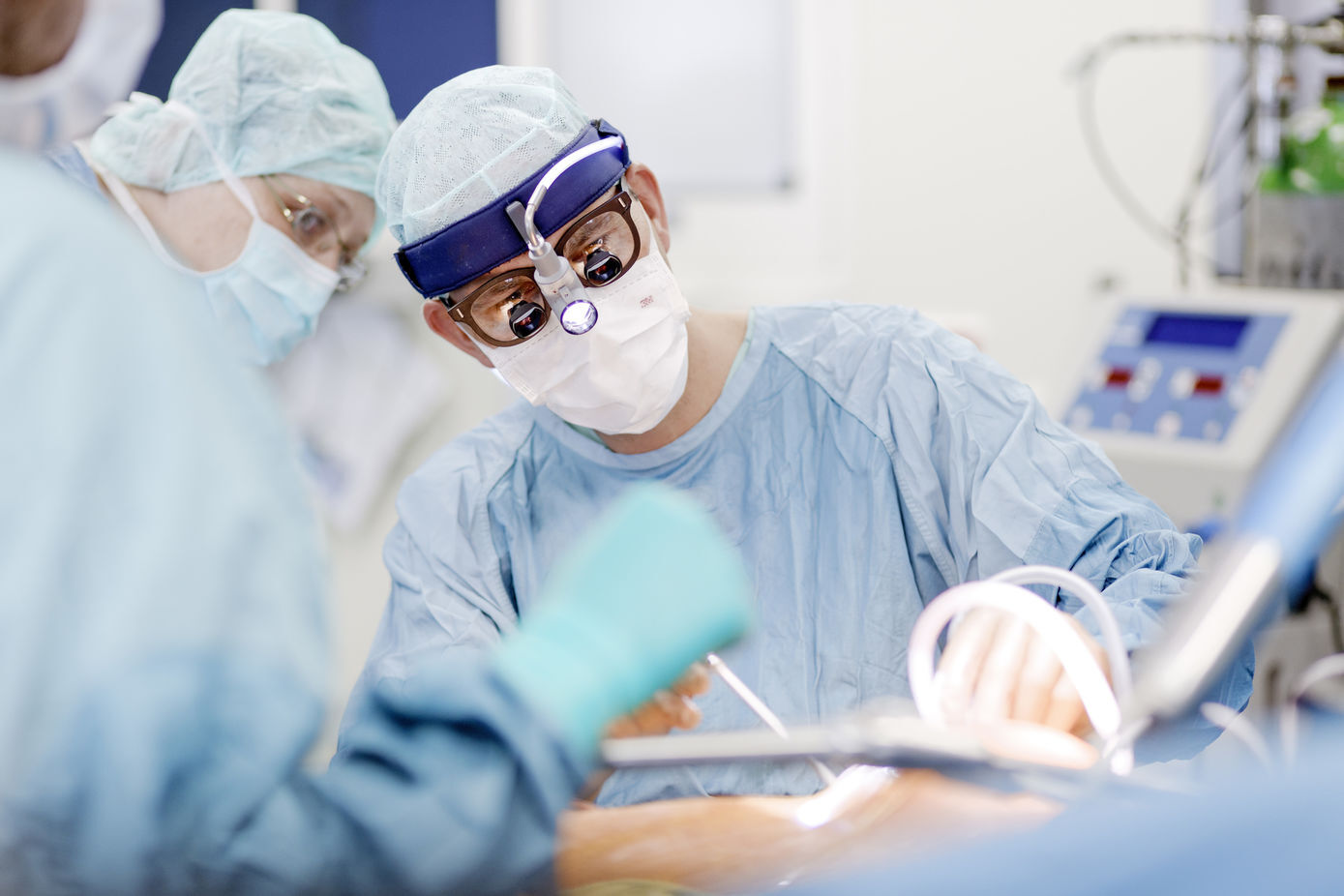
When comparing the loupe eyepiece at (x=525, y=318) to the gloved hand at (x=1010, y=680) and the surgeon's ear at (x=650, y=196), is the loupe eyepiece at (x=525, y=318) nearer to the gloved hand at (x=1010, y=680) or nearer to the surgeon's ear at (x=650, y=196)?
the surgeon's ear at (x=650, y=196)

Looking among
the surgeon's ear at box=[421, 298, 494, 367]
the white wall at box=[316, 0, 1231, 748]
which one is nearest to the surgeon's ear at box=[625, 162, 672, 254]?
the surgeon's ear at box=[421, 298, 494, 367]

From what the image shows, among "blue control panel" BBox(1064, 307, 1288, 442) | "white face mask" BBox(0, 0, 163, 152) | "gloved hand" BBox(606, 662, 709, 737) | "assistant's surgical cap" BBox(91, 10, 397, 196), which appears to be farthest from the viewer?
"blue control panel" BBox(1064, 307, 1288, 442)

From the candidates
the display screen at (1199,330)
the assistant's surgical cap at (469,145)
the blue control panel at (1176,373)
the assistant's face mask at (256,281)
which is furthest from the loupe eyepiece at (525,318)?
the display screen at (1199,330)

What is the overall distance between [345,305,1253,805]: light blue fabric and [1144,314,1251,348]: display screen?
840mm

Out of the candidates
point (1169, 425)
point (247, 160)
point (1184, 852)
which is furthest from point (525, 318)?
point (1169, 425)

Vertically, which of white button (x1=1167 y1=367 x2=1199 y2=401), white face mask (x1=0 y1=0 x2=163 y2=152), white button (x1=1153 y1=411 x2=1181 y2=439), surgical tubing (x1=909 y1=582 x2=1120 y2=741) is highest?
white face mask (x1=0 y1=0 x2=163 y2=152)

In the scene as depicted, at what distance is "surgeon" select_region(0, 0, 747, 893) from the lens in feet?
1.53

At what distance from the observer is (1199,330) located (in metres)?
1.97

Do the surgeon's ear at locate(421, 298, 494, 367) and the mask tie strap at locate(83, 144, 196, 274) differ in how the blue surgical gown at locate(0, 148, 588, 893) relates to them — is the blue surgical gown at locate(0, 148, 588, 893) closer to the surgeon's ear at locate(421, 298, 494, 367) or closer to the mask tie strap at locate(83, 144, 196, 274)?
the surgeon's ear at locate(421, 298, 494, 367)

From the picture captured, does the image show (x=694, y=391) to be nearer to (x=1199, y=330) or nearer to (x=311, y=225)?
(x=311, y=225)

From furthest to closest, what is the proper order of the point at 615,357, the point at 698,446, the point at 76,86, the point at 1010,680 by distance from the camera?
the point at 698,446 < the point at 615,357 < the point at 1010,680 < the point at 76,86

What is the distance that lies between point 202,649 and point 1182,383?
1.82 meters

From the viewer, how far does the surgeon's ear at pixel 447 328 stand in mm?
1278

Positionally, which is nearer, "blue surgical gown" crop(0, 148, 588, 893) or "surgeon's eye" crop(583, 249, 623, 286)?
"blue surgical gown" crop(0, 148, 588, 893)
